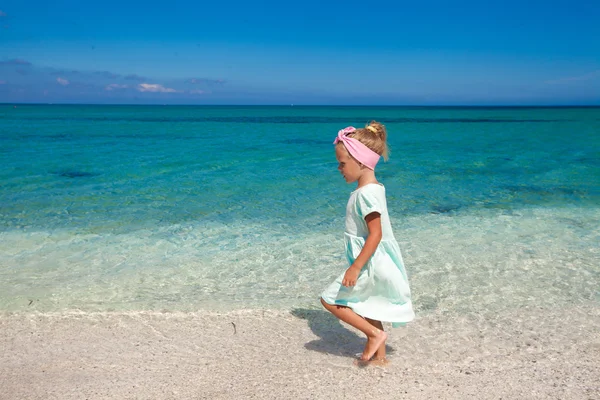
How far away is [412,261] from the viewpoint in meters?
6.46

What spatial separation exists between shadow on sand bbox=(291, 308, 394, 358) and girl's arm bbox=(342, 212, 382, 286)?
2.95 feet

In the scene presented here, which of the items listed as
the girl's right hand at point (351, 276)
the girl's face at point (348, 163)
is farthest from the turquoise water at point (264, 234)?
the girl's face at point (348, 163)

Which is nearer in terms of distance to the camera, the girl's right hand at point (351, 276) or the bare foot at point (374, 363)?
the girl's right hand at point (351, 276)

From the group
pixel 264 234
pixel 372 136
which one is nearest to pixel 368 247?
pixel 372 136

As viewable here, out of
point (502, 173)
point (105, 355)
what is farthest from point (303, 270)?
point (502, 173)

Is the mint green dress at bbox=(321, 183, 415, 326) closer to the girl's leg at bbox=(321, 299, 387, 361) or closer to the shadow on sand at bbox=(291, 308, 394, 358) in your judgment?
the girl's leg at bbox=(321, 299, 387, 361)

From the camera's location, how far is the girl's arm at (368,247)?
3.30 meters

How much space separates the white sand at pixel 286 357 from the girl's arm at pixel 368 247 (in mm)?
755

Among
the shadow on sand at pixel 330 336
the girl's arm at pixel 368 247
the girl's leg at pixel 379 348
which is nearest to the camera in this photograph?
the girl's arm at pixel 368 247

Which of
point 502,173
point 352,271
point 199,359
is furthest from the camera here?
point 502,173

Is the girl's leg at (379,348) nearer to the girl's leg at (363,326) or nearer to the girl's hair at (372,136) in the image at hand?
the girl's leg at (363,326)

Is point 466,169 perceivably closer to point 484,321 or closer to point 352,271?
point 484,321

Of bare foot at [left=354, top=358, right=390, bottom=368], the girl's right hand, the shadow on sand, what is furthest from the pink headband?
the shadow on sand

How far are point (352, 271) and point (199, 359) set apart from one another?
4.62 ft
